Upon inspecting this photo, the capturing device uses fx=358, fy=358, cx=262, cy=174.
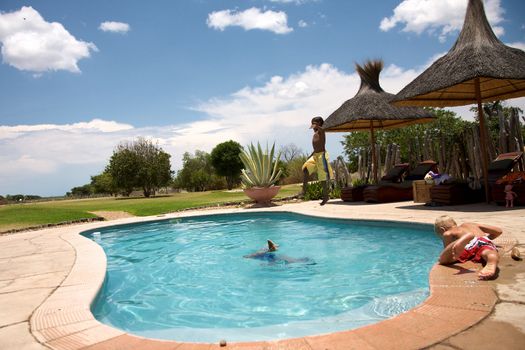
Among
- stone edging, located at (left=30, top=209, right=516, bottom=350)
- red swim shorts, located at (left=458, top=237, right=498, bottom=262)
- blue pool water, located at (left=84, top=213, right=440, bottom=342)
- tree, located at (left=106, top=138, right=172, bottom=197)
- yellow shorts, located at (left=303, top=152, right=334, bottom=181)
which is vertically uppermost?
tree, located at (left=106, top=138, right=172, bottom=197)

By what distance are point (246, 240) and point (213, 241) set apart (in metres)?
0.72

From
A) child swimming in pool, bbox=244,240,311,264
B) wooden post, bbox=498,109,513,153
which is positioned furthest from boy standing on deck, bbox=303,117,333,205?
child swimming in pool, bbox=244,240,311,264

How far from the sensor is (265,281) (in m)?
4.76

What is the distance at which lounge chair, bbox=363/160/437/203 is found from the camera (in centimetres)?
1076

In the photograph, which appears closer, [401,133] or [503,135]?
[503,135]

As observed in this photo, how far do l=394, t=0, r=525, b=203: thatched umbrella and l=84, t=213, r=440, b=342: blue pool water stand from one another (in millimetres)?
3730

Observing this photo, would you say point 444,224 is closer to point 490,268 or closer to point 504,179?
point 490,268

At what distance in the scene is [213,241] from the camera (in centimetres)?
777

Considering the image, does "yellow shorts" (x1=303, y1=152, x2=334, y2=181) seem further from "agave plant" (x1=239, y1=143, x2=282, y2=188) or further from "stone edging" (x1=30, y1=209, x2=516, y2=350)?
"stone edging" (x1=30, y1=209, x2=516, y2=350)

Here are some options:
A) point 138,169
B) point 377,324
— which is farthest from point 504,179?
point 138,169

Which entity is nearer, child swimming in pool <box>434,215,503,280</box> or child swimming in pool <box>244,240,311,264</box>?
child swimming in pool <box>434,215,503,280</box>

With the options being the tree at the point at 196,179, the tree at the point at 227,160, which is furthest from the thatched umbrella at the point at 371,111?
the tree at the point at 196,179

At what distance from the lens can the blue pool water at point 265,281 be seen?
11.0ft

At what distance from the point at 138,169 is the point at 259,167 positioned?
22277 mm
